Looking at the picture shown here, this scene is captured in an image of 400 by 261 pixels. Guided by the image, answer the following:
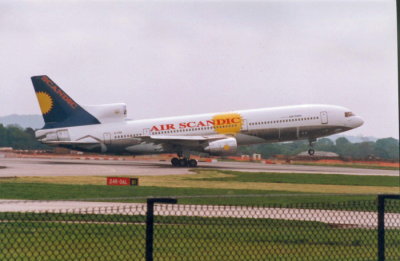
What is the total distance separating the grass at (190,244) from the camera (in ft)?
35.3

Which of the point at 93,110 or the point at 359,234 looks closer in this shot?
the point at 359,234

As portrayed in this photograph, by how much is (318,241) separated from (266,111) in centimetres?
3655

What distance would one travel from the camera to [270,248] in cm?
1193

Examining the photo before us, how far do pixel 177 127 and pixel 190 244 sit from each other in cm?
3839

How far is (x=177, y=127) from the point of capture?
165ft

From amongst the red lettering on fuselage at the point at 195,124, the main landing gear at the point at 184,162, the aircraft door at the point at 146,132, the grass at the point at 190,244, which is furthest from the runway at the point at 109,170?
the grass at the point at 190,244

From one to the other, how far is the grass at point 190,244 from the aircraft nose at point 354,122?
36265 mm

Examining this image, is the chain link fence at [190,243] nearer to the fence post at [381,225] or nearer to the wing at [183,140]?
the fence post at [381,225]

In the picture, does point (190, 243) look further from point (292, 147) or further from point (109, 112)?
point (292, 147)

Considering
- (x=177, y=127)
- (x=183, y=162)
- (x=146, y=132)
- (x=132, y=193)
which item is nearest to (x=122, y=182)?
(x=132, y=193)

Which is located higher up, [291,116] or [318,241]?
[291,116]

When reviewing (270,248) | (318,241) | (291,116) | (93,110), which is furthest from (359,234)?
(93,110)

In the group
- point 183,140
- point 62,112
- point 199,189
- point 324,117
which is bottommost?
point 199,189

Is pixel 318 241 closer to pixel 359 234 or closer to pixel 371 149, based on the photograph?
pixel 359 234
